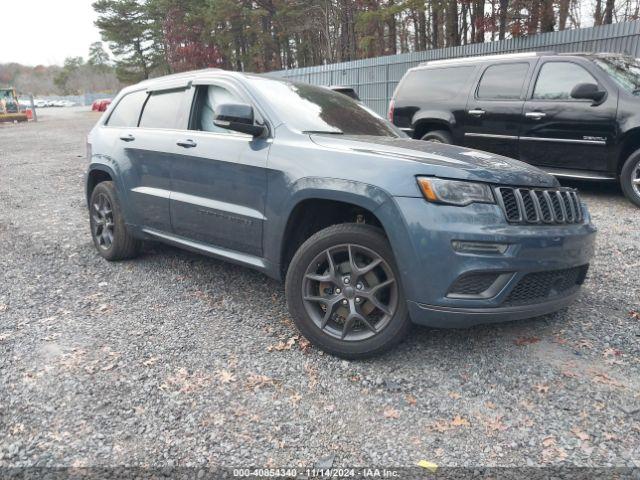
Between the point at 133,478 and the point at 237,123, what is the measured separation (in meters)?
2.21

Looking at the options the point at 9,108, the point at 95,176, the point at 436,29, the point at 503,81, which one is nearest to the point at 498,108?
the point at 503,81

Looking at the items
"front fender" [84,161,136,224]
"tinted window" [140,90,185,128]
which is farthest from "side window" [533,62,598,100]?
"front fender" [84,161,136,224]

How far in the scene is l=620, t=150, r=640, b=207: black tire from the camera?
6312 millimetres

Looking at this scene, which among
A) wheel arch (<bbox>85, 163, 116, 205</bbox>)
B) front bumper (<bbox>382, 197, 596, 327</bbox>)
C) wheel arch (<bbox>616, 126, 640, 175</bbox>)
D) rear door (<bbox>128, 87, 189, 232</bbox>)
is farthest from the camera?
wheel arch (<bbox>616, 126, 640, 175</bbox>)

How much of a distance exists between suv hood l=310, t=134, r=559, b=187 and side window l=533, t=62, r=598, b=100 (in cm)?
428

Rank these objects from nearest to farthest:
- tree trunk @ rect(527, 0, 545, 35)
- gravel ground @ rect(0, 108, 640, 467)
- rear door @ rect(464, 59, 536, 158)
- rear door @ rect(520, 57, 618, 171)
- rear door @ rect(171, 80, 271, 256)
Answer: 1. gravel ground @ rect(0, 108, 640, 467)
2. rear door @ rect(171, 80, 271, 256)
3. rear door @ rect(520, 57, 618, 171)
4. rear door @ rect(464, 59, 536, 158)
5. tree trunk @ rect(527, 0, 545, 35)

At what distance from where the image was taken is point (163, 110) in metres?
4.51

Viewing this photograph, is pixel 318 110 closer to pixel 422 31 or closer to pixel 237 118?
pixel 237 118

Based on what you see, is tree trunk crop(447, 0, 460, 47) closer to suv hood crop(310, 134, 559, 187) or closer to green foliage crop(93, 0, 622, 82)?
green foliage crop(93, 0, 622, 82)

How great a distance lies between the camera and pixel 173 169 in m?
4.11

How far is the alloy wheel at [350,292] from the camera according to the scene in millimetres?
3000

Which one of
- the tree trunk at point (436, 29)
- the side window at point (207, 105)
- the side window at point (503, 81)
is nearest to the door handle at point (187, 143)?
the side window at point (207, 105)

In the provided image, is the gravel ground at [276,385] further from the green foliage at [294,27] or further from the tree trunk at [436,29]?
the tree trunk at [436,29]

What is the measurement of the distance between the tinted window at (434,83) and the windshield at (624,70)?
1.82 m
